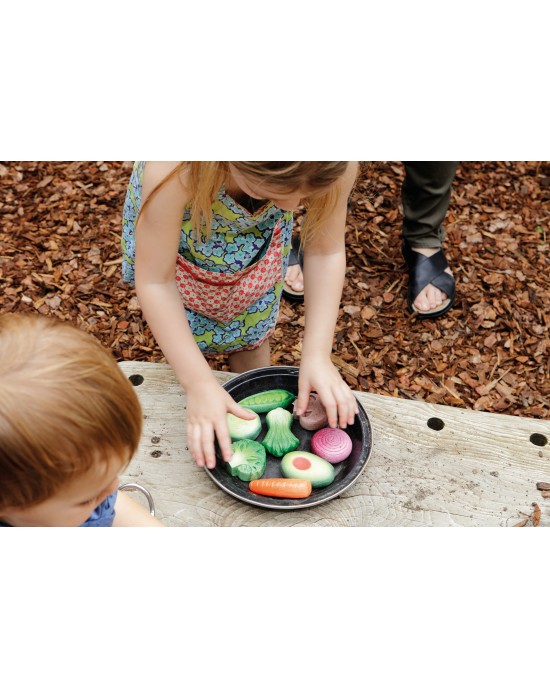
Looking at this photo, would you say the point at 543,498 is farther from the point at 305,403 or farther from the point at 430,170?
A: the point at 430,170

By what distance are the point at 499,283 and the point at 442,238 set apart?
0.32 m

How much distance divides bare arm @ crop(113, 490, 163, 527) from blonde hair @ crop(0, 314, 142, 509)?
0.34m

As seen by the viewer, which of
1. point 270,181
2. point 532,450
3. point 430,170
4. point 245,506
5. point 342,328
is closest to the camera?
point 270,181

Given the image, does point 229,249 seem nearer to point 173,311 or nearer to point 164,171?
point 173,311

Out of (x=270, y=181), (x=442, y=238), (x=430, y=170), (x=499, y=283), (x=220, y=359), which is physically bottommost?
(x=220, y=359)

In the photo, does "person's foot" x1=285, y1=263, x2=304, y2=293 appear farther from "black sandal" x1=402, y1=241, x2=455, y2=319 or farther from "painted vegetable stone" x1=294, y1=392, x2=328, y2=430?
"painted vegetable stone" x1=294, y1=392, x2=328, y2=430

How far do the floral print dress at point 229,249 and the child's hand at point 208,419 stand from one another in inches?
14.3

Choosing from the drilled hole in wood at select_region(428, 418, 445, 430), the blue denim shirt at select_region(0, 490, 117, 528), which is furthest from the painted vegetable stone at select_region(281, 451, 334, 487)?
the blue denim shirt at select_region(0, 490, 117, 528)

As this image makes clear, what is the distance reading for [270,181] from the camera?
124 cm

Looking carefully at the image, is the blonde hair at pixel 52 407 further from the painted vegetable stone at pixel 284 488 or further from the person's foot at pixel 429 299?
the person's foot at pixel 429 299

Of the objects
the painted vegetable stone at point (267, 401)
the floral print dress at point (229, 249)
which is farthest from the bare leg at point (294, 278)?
the painted vegetable stone at point (267, 401)

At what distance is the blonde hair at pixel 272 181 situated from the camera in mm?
1212

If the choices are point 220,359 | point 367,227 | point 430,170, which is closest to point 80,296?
point 220,359

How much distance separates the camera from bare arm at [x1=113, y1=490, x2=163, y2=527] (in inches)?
50.9
